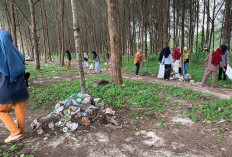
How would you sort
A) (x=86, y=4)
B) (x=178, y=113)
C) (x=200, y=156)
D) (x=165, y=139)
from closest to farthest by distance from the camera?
(x=200, y=156), (x=165, y=139), (x=178, y=113), (x=86, y=4)

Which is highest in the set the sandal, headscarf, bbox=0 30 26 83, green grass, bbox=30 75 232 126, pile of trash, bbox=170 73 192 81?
headscarf, bbox=0 30 26 83

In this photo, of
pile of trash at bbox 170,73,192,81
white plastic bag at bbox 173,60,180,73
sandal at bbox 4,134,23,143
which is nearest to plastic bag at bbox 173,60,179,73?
white plastic bag at bbox 173,60,180,73

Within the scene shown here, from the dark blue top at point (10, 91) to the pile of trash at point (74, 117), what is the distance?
98cm

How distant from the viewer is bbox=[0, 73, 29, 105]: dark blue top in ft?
8.74

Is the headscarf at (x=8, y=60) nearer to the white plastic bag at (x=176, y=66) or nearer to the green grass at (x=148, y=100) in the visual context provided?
the green grass at (x=148, y=100)

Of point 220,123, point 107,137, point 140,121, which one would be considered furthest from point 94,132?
point 220,123

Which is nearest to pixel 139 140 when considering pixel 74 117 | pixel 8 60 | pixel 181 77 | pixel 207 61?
pixel 74 117

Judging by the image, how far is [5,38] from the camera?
8.63 ft

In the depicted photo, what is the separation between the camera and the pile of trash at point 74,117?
3484mm

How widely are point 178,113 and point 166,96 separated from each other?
1.21 m

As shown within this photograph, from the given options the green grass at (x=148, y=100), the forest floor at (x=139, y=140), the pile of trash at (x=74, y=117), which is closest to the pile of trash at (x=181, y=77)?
the green grass at (x=148, y=100)

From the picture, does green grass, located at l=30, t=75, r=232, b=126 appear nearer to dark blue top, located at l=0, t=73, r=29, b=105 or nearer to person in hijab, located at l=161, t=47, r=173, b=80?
dark blue top, located at l=0, t=73, r=29, b=105

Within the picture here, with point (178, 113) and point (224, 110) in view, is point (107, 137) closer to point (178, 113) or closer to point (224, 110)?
point (178, 113)

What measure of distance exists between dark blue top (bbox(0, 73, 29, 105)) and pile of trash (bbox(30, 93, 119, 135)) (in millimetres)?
980
